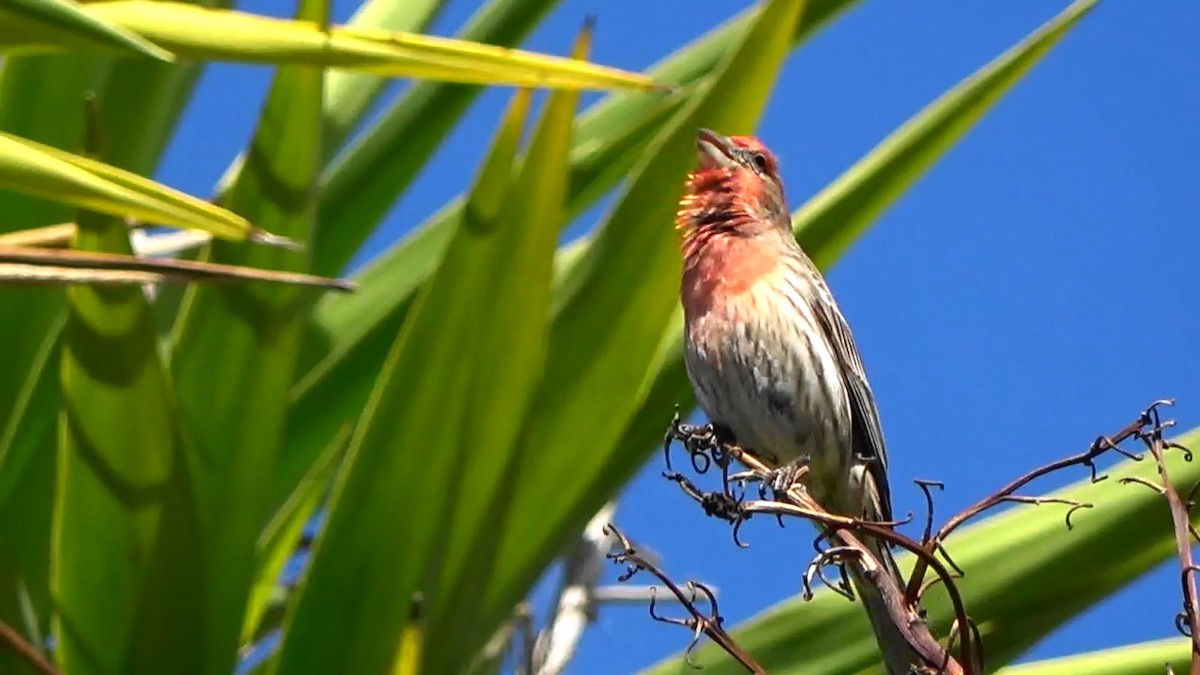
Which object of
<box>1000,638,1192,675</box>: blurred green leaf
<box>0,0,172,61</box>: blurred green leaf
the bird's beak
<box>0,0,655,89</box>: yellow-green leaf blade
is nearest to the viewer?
<box>0,0,172,61</box>: blurred green leaf

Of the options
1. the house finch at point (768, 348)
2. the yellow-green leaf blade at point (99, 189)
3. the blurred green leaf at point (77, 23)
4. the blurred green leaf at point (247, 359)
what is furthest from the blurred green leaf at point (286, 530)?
the blurred green leaf at point (77, 23)

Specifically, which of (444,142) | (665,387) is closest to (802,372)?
(665,387)

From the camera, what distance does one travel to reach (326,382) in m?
2.78

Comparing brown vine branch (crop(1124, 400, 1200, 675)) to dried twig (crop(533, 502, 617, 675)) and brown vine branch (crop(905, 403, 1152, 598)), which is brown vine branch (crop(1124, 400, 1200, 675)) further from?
dried twig (crop(533, 502, 617, 675))

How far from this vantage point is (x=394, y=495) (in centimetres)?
229

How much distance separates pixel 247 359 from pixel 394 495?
1.00ft

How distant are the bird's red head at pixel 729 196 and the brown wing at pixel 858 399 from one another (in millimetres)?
181

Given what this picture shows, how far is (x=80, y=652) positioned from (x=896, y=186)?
51.3 inches

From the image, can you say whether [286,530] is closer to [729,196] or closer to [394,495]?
[394,495]

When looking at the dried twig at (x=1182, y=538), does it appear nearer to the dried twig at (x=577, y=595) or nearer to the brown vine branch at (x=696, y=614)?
the brown vine branch at (x=696, y=614)

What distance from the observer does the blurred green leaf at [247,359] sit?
233 cm

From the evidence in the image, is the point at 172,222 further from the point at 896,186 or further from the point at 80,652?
the point at 896,186

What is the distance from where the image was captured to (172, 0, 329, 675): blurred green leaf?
233 centimetres

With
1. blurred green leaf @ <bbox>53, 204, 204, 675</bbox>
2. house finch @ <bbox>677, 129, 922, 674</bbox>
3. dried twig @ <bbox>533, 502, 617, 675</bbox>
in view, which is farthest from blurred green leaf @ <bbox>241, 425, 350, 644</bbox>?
house finch @ <bbox>677, 129, 922, 674</bbox>
